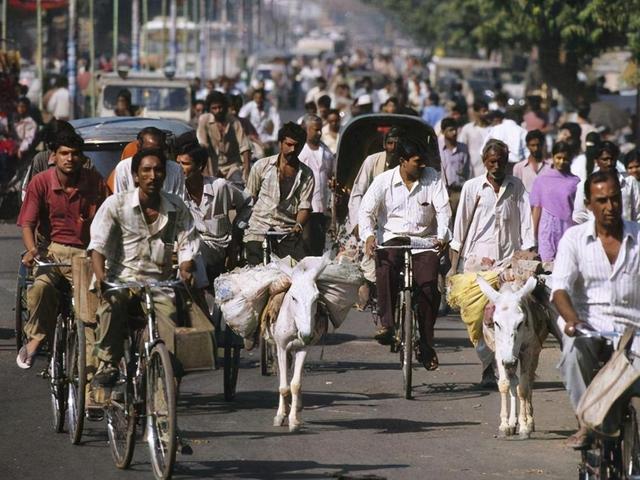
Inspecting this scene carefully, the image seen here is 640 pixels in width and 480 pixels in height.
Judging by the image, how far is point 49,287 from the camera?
393 inches

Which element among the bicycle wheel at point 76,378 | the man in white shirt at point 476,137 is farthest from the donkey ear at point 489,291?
the man in white shirt at point 476,137

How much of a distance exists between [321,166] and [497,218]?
5690mm

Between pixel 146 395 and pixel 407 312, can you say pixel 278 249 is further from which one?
pixel 146 395

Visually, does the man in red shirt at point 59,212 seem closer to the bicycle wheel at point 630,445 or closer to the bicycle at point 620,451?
the bicycle at point 620,451

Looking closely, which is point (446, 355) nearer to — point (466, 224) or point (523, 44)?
point (466, 224)

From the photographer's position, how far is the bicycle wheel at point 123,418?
8.48m

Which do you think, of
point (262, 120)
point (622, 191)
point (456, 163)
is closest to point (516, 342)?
point (622, 191)

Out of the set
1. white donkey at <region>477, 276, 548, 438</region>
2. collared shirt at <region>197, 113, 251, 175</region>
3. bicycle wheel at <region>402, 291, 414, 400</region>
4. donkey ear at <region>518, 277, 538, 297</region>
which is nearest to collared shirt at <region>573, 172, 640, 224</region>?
bicycle wheel at <region>402, 291, 414, 400</region>

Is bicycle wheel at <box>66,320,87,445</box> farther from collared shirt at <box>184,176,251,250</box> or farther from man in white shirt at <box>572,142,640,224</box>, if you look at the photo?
man in white shirt at <box>572,142,640,224</box>

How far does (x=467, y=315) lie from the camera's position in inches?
408

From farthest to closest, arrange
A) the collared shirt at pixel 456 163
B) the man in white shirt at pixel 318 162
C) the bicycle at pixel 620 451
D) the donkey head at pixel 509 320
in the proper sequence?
the collared shirt at pixel 456 163
the man in white shirt at pixel 318 162
the donkey head at pixel 509 320
the bicycle at pixel 620 451

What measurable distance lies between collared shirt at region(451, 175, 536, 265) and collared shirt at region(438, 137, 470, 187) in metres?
6.76

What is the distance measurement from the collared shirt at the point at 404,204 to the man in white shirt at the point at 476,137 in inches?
333

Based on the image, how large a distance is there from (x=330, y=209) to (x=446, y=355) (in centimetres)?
377
